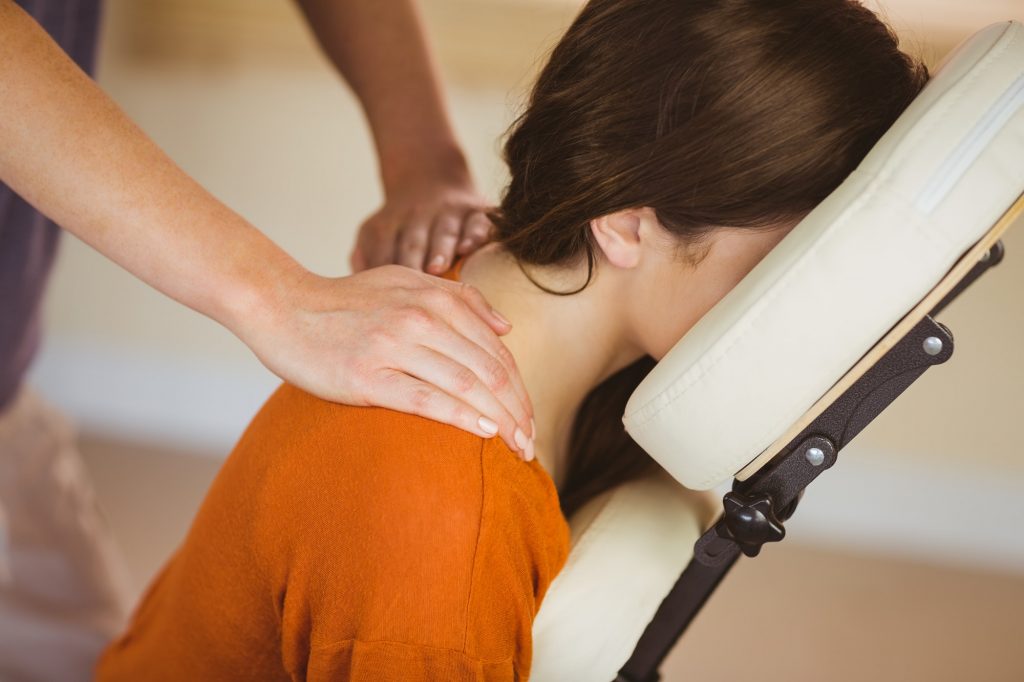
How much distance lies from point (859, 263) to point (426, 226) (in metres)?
0.54

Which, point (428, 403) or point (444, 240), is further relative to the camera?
point (444, 240)

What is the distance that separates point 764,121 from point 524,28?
1.55 meters

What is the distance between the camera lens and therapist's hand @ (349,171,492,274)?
40.8 inches

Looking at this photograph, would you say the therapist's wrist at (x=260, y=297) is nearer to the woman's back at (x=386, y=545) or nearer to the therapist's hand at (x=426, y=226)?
the woman's back at (x=386, y=545)

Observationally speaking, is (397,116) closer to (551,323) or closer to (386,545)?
(551,323)

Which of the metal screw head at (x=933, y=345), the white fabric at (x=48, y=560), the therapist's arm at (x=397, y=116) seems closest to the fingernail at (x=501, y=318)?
the therapist's arm at (x=397, y=116)

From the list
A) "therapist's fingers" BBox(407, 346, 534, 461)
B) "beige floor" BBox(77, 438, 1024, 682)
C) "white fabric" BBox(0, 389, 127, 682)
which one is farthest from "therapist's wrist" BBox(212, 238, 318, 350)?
"beige floor" BBox(77, 438, 1024, 682)

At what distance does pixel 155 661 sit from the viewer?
0.99 metres

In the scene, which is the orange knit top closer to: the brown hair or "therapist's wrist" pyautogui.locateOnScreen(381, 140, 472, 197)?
the brown hair

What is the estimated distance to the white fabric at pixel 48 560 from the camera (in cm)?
125

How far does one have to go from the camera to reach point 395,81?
1.17 m

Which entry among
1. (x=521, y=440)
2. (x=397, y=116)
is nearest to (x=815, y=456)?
(x=521, y=440)

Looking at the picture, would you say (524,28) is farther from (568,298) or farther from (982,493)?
(982,493)

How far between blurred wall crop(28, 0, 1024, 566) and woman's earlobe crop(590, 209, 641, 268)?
4.76ft
